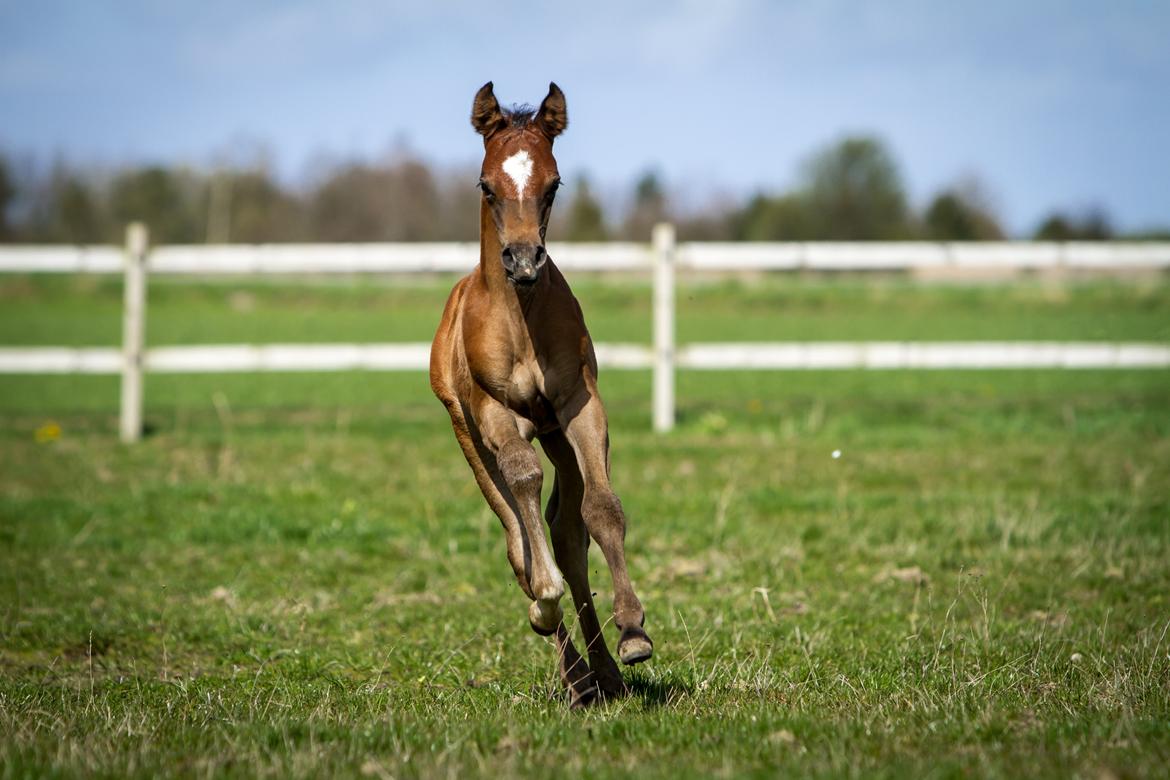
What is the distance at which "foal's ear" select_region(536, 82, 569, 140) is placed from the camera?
465cm

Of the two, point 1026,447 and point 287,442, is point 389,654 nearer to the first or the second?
point 287,442

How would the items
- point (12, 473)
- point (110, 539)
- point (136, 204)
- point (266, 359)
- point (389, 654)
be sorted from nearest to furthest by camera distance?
point (389, 654)
point (110, 539)
point (12, 473)
point (266, 359)
point (136, 204)

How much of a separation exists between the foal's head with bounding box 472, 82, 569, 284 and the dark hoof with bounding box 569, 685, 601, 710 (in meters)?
1.67

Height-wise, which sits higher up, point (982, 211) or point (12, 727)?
point (982, 211)

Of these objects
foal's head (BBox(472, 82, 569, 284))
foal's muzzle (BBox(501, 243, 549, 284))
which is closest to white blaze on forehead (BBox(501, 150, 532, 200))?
foal's head (BBox(472, 82, 569, 284))

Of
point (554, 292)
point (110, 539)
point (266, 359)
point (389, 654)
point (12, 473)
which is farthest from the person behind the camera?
point (266, 359)

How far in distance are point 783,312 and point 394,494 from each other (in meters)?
28.4

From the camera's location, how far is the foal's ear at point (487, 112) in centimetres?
466

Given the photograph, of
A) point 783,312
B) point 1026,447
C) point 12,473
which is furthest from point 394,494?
point 783,312

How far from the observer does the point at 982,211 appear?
249 feet

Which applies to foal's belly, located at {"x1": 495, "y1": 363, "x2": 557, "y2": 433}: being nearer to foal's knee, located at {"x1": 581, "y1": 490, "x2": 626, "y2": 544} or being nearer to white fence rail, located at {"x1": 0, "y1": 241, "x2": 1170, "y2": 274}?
foal's knee, located at {"x1": 581, "y1": 490, "x2": 626, "y2": 544}

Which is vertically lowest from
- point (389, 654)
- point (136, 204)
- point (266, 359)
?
point (389, 654)

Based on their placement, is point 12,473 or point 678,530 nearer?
point 678,530

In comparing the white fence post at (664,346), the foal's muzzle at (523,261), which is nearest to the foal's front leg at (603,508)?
the foal's muzzle at (523,261)
